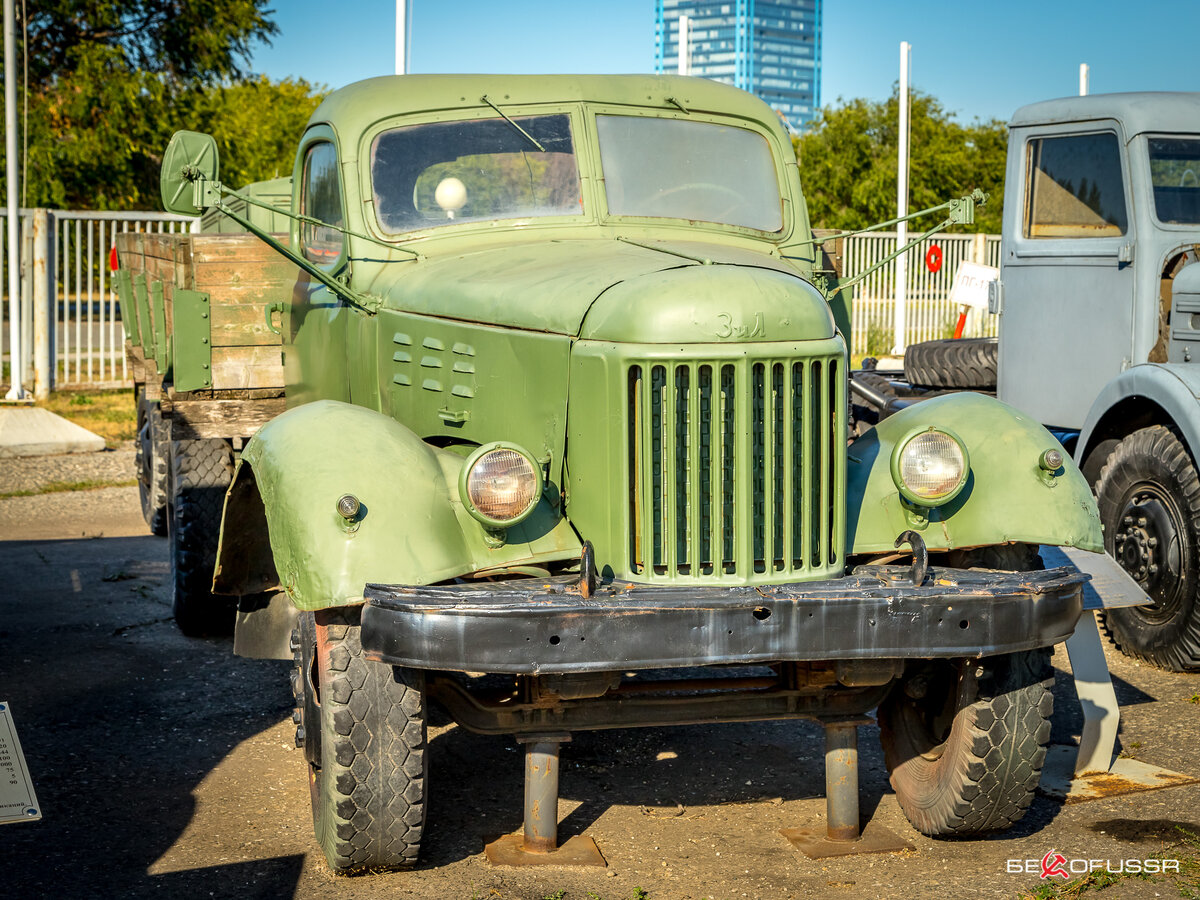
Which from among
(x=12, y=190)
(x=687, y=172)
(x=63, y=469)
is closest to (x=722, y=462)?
(x=687, y=172)

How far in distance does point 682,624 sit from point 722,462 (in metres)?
0.47

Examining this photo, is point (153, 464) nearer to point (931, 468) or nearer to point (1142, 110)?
point (931, 468)

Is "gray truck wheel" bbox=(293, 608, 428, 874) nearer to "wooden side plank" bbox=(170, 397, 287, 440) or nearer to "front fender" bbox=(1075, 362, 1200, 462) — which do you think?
"wooden side plank" bbox=(170, 397, 287, 440)

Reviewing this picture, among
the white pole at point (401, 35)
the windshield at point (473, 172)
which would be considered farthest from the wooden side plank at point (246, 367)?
the white pole at point (401, 35)

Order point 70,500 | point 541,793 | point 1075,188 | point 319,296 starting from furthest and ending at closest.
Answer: point 70,500, point 1075,188, point 319,296, point 541,793

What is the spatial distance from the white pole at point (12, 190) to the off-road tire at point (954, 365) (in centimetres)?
965

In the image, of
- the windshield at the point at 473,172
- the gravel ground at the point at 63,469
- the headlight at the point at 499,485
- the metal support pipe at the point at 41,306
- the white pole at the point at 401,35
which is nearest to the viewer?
the headlight at the point at 499,485

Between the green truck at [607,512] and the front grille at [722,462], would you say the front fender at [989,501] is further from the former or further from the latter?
the front grille at [722,462]

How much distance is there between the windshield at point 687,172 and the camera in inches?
203

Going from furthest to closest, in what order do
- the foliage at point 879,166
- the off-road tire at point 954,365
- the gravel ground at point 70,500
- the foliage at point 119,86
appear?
the foliage at point 879,166 < the foliage at point 119,86 < the gravel ground at point 70,500 < the off-road tire at point 954,365

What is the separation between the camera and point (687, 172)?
530 centimetres

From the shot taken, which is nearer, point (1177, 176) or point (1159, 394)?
point (1159, 394)

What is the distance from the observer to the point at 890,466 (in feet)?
13.4

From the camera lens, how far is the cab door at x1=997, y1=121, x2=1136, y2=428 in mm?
7039
